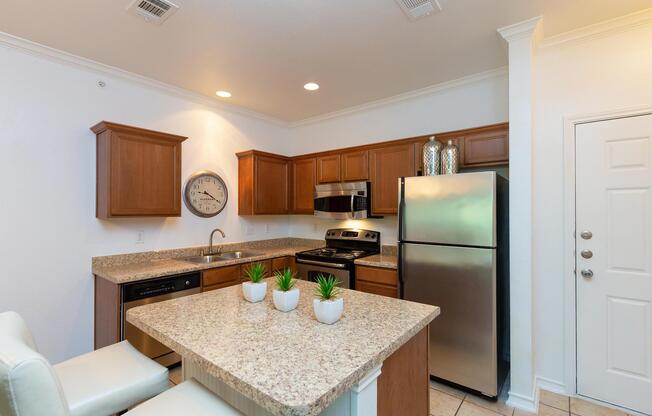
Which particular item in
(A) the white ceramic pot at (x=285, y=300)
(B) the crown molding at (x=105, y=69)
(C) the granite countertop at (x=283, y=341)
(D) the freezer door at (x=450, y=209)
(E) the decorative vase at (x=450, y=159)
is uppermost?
(B) the crown molding at (x=105, y=69)

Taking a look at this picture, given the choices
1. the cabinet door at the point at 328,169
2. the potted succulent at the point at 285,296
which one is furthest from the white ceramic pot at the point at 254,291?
the cabinet door at the point at 328,169

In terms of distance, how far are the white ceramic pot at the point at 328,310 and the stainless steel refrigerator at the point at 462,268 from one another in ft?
4.65

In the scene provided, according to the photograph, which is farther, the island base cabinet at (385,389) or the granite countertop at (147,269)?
the granite countertop at (147,269)

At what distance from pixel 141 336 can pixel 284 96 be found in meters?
2.73

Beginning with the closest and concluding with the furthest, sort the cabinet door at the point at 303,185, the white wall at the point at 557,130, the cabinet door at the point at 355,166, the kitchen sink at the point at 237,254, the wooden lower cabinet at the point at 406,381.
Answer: the wooden lower cabinet at the point at 406,381, the white wall at the point at 557,130, the cabinet door at the point at 355,166, the kitchen sink at the point at 237,254, the cabinet door at the point at 303,185

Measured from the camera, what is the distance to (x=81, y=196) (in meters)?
2.70

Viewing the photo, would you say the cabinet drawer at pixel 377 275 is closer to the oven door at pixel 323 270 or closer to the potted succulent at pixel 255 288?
the oven door at pixel 323 270

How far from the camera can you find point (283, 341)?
117 centimetres

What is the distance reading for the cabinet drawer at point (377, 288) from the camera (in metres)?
2.90

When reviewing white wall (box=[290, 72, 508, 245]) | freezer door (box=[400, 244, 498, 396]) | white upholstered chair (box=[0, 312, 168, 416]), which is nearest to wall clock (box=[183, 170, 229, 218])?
white wall (box=[290, 72, 508, 245])

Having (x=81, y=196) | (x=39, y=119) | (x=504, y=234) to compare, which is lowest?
(x=504, y=234)

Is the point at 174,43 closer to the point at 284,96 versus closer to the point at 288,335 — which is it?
the point at 284,96

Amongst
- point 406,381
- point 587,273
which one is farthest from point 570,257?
point 406,381

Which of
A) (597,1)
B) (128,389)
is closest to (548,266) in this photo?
(597,1)
